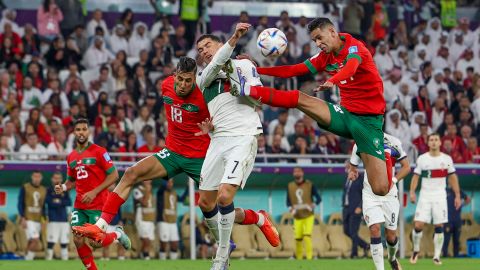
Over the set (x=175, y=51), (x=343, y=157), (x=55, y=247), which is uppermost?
(x=175, y=51)

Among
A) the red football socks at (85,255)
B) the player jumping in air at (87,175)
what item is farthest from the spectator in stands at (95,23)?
the red football socks at (85,255)

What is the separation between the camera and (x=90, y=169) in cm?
1738

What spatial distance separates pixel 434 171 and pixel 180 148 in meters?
9.04

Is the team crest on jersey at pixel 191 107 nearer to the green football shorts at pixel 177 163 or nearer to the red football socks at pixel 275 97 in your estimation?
the green football shorts at pixel 177 163

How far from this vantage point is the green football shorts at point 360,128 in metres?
14.5

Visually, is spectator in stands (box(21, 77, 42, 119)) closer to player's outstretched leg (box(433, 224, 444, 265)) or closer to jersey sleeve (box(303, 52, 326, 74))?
player's outstretched leg (box(433, 224, 444, 265))

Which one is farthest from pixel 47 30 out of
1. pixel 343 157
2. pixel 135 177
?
pixel 135 177

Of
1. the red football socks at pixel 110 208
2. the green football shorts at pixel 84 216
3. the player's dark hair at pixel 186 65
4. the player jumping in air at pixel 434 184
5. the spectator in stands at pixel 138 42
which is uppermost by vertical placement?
the player's dark hair at pixel 186 65

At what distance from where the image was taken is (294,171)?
2552cm

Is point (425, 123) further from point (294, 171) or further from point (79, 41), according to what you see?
point (79, 41)

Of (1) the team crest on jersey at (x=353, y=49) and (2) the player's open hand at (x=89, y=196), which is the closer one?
(1) the team crest on jersey at (x=353, y=49)

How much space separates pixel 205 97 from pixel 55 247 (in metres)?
10.7

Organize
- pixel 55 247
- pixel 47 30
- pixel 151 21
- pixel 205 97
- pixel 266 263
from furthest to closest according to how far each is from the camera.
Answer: pixel 151 21, pixel 47 30, pixel 55 247, pixel 266 263, pixel 205 97

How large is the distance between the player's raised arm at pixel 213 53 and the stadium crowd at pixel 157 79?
10201mm
